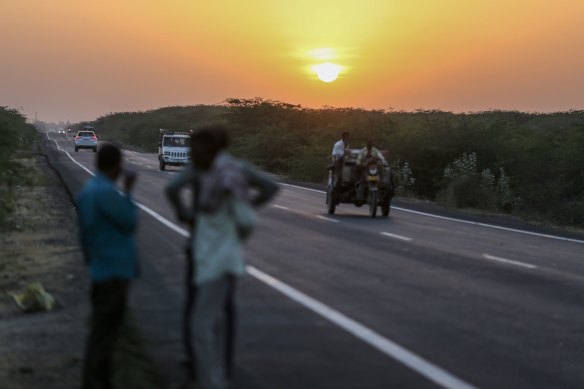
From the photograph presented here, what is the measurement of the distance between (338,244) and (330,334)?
8.86 meters

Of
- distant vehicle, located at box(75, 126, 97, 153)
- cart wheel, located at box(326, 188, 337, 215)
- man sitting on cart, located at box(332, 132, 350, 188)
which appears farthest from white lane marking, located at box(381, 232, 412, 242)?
distant vehicle, located at box(75, 126, 97, 153)

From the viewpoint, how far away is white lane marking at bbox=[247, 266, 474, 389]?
25.3 ft

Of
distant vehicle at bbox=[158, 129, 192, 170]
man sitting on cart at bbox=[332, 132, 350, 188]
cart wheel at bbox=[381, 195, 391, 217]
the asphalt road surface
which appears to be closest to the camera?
the asphalt road surface

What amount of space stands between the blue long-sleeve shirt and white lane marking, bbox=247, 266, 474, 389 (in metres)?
2.58

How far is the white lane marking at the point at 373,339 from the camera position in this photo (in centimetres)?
772

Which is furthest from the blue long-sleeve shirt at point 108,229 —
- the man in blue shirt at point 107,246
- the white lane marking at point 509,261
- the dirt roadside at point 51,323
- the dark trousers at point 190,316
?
the white lane marking at point 509,261

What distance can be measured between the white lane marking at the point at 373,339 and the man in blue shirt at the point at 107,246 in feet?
8.17

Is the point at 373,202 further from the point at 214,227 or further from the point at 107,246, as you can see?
the point at 214,227

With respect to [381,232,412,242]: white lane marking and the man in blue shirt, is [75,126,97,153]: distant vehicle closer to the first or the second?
[381,232,412,242]: white lane marking

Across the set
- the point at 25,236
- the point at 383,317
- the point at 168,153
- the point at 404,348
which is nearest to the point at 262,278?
the point at 383,317

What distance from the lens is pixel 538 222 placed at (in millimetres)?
26734

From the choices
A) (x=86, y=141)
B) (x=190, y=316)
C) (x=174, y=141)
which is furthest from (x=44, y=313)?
(x=86, y=141)

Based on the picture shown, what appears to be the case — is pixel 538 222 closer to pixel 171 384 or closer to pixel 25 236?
pixel 25 236

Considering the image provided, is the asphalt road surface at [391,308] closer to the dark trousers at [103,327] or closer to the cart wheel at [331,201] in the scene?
the dark trousers at [103,327]
